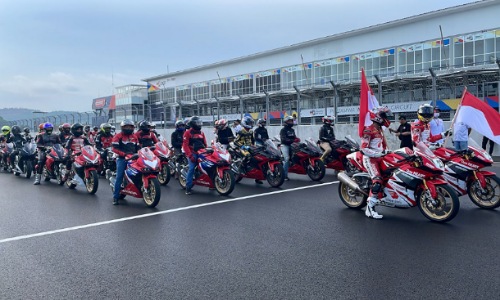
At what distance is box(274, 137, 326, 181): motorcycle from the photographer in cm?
1230

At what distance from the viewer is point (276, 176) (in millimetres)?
11469

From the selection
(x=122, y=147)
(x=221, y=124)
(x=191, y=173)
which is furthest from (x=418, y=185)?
(x=221, y=124)

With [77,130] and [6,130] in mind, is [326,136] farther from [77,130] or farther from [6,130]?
[6,130]

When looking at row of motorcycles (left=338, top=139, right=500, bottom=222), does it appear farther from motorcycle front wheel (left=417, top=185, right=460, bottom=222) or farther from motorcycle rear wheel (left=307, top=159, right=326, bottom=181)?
motorcycle rear wheel (left=307, top=159, right=326, bottom=181)

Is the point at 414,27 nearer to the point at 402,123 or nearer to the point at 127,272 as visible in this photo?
the point at 402,123

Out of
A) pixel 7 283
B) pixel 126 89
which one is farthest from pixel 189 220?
pixel 126 89

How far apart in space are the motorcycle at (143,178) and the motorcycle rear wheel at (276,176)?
10.5 feet

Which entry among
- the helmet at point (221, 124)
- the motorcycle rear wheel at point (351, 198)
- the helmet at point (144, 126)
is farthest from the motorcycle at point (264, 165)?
the motorcycle rear wheel at point (351, 198)

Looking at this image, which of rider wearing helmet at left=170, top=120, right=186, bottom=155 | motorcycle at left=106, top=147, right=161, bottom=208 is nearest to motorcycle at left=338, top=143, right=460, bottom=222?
motorcycle at left=106, top=147, right=161, bottom=208

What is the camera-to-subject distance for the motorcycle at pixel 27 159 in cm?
1588

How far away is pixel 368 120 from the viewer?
8312 millimetres

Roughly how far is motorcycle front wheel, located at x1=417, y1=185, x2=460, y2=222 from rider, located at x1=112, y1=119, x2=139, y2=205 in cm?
591

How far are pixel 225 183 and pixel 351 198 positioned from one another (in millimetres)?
3097

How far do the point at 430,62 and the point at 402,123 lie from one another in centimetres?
2945
